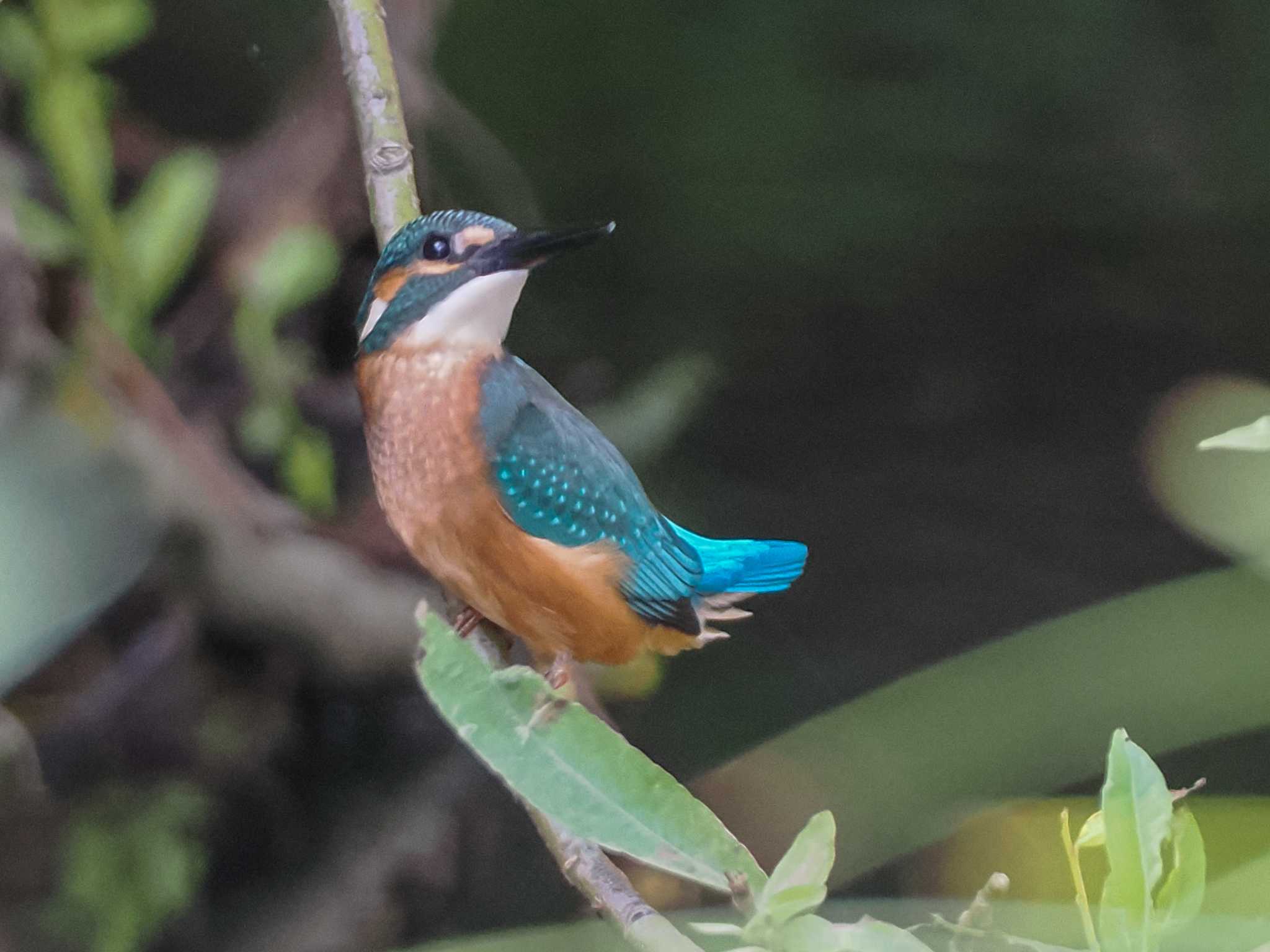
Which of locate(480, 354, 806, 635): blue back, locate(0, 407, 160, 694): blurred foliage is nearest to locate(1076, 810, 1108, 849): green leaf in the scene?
locate(480, 354, 806, 635): blue back

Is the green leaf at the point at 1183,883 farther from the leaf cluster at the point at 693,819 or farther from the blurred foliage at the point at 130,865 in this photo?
the blurred foliage at the point at 130,865

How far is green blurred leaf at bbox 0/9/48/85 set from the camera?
577mm

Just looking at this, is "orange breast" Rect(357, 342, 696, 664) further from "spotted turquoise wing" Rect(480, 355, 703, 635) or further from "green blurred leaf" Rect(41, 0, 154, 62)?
"green blurred leaf" Rect(41, 0, 154, 62)

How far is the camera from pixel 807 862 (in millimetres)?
212

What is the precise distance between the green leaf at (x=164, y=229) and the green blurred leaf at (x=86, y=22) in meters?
0.06

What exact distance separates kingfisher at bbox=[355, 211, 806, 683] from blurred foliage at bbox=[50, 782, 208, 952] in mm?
371

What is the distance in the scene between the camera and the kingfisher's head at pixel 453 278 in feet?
1.00

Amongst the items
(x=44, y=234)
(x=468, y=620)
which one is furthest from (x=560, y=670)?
(x=44, y=234)

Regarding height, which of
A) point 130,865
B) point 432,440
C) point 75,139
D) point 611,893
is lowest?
point 130,865

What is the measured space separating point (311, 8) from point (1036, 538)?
0.49 meters

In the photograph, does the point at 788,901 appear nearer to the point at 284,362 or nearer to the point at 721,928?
the point at 721,928

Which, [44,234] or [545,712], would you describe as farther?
[44,234]

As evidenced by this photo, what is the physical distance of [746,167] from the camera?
0.71 metres

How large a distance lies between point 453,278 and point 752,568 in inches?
4.6
